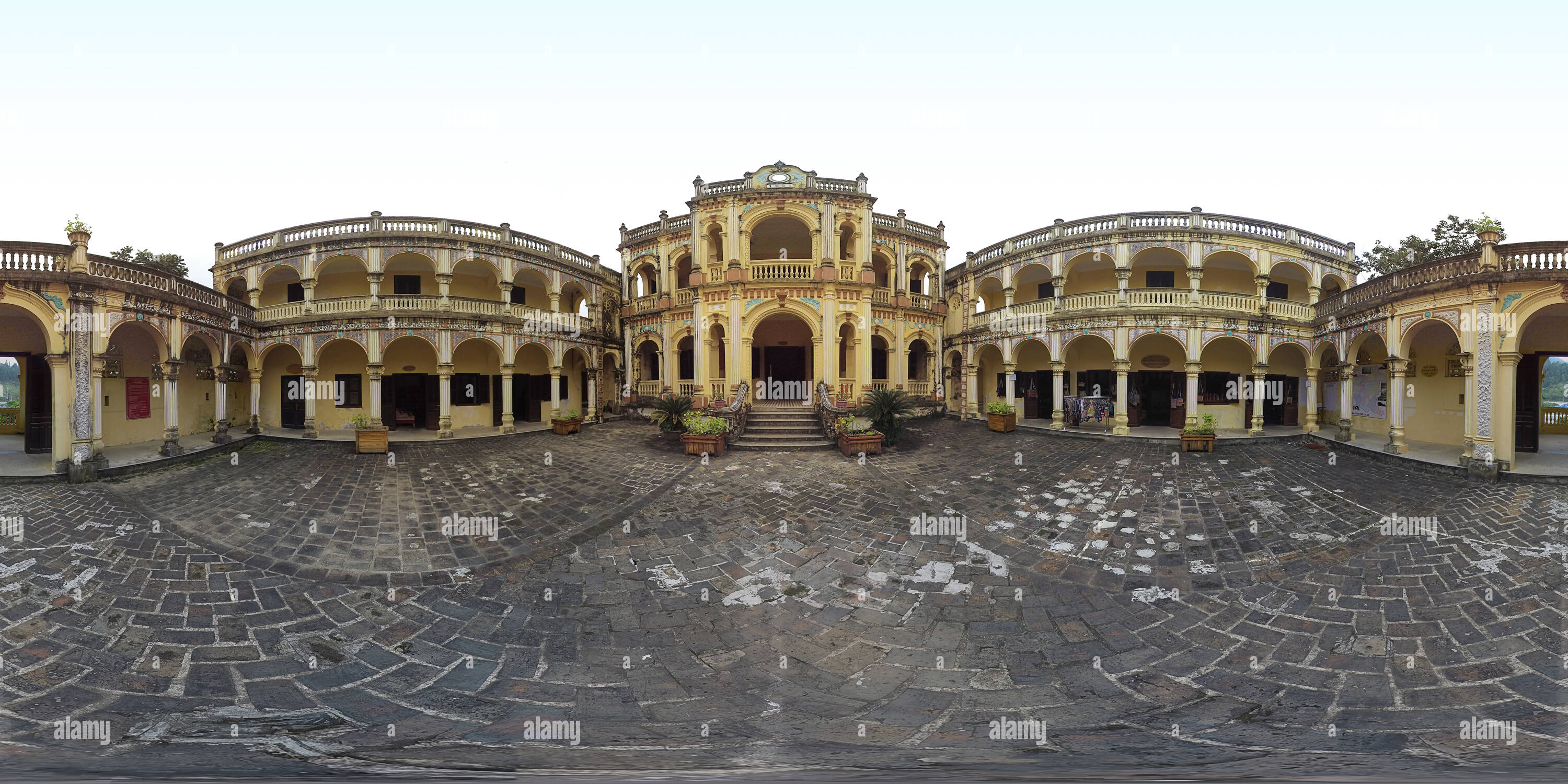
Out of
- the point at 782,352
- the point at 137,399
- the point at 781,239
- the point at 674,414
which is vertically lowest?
the point at 674,414

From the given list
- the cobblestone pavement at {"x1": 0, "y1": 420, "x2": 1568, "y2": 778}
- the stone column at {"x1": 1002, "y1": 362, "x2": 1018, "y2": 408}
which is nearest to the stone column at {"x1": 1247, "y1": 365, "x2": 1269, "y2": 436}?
the stone column at {"x1": 1002, "y1": 362, "x2": 1018, "y2": 408}

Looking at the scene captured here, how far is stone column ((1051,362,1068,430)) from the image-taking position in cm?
1888

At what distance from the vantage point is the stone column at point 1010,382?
20578mm

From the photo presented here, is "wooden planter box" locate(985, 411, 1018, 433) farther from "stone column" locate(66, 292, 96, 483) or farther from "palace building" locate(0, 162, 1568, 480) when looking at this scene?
"stone column" locate(66, 292, 96, 483)

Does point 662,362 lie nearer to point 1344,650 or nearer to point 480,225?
point 480,225

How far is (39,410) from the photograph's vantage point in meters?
13.8

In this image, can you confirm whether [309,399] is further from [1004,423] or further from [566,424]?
[1004,423]

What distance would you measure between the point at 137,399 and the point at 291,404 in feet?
15.2

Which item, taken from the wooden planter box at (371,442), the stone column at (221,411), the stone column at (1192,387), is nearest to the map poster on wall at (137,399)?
the stone column at (221,411)

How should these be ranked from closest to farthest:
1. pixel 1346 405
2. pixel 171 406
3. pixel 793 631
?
1. pixel 793 631
2. pixel 171 406
3. pixel 1346 405

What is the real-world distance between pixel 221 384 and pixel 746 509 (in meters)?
18.1

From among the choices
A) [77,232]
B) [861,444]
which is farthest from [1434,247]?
[77,232]

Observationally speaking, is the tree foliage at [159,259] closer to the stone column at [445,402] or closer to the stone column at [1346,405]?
the stone column at [445,402]

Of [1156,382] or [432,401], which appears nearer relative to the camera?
[1156,382]
